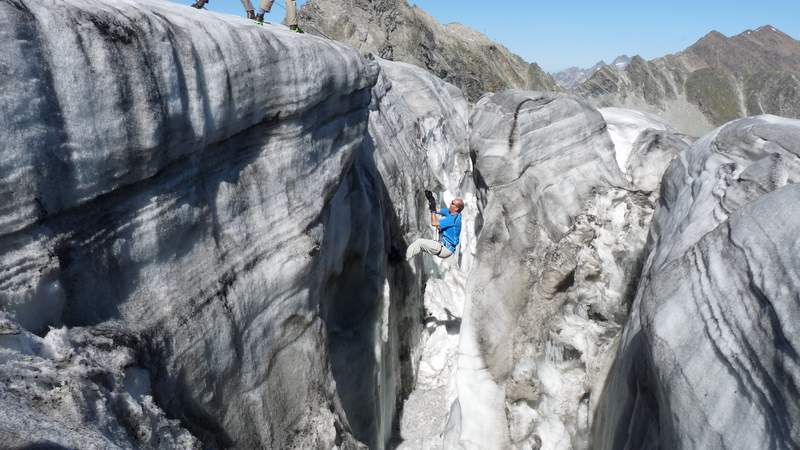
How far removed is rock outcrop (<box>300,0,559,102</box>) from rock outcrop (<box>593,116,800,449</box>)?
26724 mm

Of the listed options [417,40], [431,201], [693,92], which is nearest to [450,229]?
[431,201]

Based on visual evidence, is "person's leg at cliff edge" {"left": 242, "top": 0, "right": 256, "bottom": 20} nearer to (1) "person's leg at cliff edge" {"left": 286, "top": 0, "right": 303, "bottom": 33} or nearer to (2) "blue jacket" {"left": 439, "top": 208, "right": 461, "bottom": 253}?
(1) "person's leg at cliff edge" {"left": 286, "top": 0, "right": 303, "bottom": 33}

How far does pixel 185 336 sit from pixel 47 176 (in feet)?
5.16

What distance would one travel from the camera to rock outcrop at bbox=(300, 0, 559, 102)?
Answer: 37.3m

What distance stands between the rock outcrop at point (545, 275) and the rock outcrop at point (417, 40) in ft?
76.3

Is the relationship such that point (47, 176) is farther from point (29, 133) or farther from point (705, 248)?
point (705, 248)

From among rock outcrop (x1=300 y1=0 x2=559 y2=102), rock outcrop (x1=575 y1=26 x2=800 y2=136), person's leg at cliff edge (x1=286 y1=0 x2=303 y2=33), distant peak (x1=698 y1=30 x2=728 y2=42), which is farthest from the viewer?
distant peak (x1=698 y1=30 x2=728 y2=42)

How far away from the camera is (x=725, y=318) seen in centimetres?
388

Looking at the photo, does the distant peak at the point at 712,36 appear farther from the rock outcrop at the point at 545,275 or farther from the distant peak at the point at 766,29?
the rock outcrop at the point at 545,275

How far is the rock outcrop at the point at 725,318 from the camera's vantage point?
11.1 feet

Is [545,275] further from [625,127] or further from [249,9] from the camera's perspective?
[249,9]

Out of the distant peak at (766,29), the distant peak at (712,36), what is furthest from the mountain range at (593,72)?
the distant peak at (766,29)

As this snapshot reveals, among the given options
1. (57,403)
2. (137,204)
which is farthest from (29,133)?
(57,403)

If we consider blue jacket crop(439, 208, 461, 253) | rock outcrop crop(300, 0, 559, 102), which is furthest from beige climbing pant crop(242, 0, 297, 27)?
rock outcrop crop(300, 0, 559, 102)
